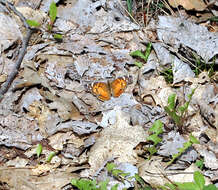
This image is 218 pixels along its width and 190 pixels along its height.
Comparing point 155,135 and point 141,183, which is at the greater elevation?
point 155,135

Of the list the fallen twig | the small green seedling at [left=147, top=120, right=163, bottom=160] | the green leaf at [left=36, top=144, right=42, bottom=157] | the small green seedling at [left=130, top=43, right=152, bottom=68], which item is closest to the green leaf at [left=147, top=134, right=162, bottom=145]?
the small green seedling at [left=147, top=120, right=163, bottom=160]

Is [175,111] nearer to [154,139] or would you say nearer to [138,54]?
[154,139]

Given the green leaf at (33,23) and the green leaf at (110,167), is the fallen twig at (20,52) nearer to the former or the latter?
the green leaf at (33,23)

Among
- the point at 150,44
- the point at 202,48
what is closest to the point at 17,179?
the point at 150,44

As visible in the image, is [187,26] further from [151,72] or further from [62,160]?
[62,160]

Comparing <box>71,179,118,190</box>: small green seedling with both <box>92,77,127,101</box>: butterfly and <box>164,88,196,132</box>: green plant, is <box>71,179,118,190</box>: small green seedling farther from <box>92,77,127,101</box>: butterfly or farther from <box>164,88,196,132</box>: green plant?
<box>92,77,127,101</box>: butterfly

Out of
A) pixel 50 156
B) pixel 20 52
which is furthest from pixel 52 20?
pixel 50 156
